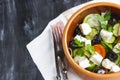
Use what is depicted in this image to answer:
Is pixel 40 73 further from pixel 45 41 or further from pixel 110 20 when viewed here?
pixel 110 20

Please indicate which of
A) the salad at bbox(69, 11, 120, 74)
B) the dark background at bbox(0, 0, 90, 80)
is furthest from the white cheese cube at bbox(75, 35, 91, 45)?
the dark background at bbox(0, 0, 90, 80)

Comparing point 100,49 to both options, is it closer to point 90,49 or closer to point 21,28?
point 90,49

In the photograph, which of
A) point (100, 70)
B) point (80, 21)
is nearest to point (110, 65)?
point (100, 70)

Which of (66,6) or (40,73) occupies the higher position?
(66,6)

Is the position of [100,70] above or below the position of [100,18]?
below

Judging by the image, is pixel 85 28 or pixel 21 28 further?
pixel 21 28

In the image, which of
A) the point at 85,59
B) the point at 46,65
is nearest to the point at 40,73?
the point at 46,65
